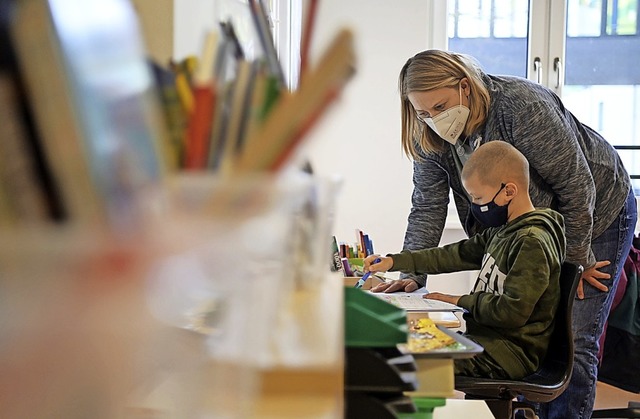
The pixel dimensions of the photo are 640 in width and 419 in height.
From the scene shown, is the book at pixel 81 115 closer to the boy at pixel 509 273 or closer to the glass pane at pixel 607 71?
the boy at pixel 509 273

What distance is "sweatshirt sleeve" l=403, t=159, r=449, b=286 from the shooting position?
2.38 metres

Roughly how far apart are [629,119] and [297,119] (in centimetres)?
391

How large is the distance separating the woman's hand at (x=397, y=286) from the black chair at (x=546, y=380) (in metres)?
0.34

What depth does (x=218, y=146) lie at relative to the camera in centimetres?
33

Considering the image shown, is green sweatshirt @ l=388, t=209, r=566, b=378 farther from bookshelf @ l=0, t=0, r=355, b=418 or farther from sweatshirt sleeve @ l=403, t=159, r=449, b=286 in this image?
bookshelf @ l=0, t=0, r=355, b=418

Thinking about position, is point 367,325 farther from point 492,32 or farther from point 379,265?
point 492,32

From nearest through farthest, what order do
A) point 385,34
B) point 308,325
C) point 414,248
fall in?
point 308,325 → point 414,248 → point 385,34

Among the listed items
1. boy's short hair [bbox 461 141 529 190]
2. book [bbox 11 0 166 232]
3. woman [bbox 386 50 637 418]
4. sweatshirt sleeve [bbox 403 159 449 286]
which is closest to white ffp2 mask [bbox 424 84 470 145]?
woman [bbox 386 50 637 418]

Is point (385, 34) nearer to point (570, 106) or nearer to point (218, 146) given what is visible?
point (570, 106)

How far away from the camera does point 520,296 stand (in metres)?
1.80

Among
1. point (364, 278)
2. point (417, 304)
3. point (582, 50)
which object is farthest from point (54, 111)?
point (582, 50)

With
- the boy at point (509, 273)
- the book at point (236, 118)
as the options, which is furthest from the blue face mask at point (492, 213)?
the book at point (236, 118)

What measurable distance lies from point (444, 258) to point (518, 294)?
0.45m

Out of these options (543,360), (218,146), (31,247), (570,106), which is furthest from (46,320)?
(570,106)
